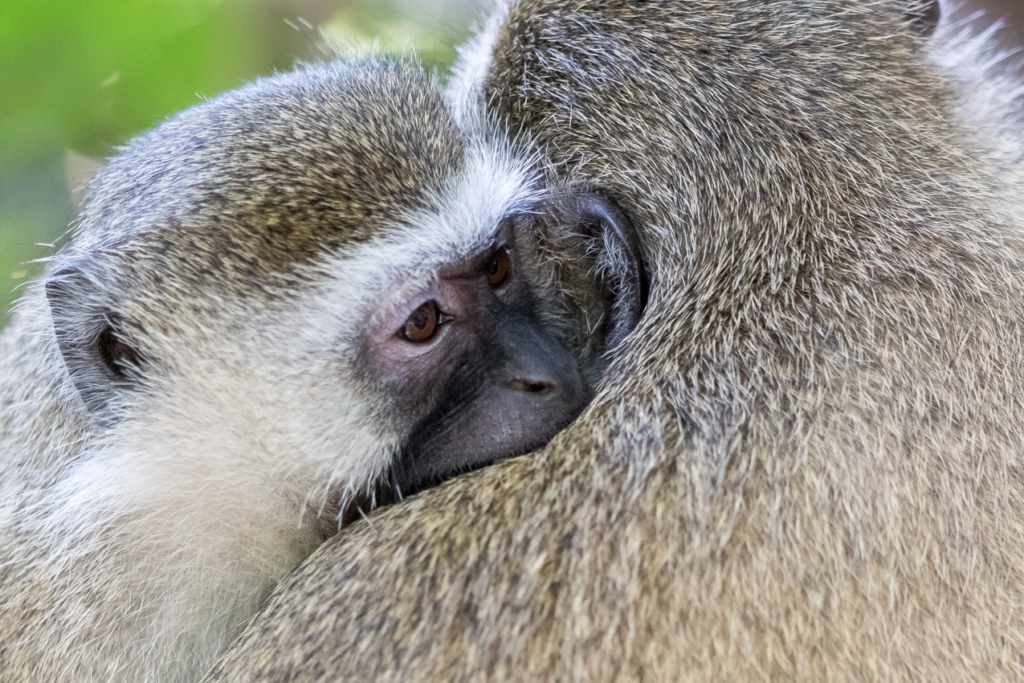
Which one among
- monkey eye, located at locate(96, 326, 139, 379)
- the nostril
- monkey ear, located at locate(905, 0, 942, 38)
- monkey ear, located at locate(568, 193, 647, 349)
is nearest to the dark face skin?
the nostril

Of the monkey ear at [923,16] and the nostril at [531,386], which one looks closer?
the nostril at [531,386]

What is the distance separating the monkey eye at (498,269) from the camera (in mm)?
1597

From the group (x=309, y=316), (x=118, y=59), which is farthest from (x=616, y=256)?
(x=118, y=59)

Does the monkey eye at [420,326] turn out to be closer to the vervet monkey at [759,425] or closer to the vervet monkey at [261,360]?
the vervet monkey at [261,360]

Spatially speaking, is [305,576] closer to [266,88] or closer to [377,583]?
[377,583]

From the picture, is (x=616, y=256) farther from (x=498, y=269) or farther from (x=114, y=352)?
(x=114, y=352)

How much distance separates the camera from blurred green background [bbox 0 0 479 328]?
7.48 ft

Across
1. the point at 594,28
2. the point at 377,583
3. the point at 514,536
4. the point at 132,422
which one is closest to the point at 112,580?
the point at 132,422

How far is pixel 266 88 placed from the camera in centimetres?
163

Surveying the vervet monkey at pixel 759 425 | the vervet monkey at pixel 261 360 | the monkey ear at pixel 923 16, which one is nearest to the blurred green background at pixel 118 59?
the vervet monkey at pixel 261 360

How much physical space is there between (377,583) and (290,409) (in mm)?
353

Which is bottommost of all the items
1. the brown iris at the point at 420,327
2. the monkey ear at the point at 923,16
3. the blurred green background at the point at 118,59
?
the monkey ear at the point at 923,16

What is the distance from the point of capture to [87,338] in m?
1.49

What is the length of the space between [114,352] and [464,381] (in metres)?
0.64
